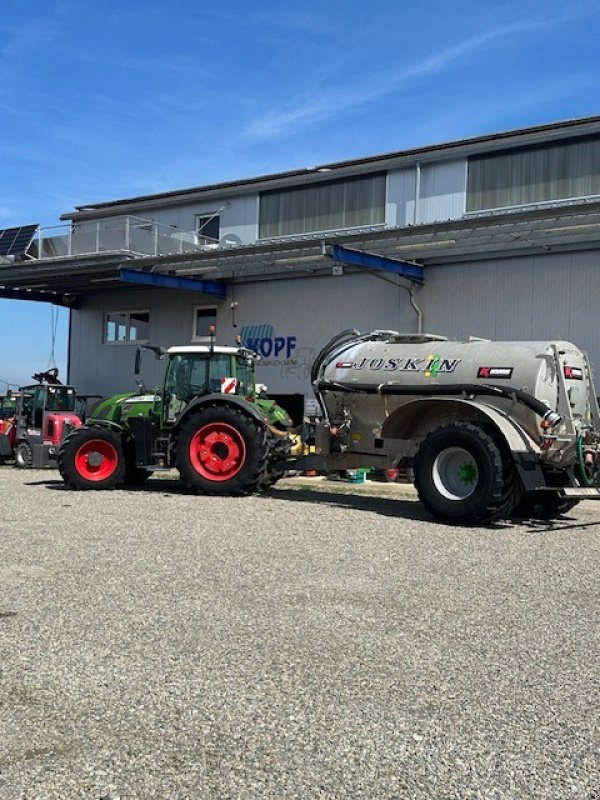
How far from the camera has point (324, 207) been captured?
23.0m

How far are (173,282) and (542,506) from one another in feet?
43.2

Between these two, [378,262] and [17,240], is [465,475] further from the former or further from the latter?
[17,240]

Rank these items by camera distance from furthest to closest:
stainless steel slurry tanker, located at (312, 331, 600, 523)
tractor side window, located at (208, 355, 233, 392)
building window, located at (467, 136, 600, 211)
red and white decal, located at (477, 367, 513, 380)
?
building window, located at (467, 136, 600, 211), tractor side window, located at (208, 355, 233, 392), red and white decal, located at (477, 367, 513, 380), stainless steel slurry tanker, located at (312, 331, 600, 523)

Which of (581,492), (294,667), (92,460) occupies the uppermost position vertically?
(581,492)

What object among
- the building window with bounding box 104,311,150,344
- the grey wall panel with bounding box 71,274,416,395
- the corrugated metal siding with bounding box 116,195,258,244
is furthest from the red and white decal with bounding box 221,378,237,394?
the building window with bounding box 104,311,150,344

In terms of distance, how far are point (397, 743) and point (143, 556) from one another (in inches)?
181

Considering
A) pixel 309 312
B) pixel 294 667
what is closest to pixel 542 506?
pixel 294 667

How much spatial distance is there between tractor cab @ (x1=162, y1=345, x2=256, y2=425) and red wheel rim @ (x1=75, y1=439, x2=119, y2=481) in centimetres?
119

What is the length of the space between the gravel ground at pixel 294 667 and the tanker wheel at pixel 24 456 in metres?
11.9

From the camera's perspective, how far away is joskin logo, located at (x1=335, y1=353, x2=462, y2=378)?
1188cm

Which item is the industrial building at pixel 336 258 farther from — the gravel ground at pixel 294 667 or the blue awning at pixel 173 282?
the gravel ground at pixel 294 667

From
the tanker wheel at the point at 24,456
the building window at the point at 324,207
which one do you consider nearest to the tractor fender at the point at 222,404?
the tanker wheel at the point at 24,456

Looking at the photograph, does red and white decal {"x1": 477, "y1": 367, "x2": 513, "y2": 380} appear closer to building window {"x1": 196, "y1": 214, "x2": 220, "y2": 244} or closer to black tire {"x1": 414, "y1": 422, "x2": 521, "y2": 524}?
black tire {"x1": 414, "y1": 422, "x2": 521, "y2": 524}

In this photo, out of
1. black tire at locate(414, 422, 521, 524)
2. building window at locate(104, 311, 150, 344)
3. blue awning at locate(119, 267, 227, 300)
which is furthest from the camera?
building window at locate(104, 311, 150, 344)
